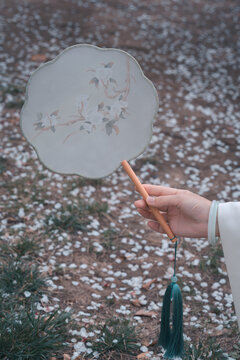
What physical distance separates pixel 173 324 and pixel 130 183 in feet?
6.74

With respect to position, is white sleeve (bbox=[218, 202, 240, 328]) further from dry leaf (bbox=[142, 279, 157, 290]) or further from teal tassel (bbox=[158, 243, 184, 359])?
dry leaf (bbox=[142, 279, 157, 290])

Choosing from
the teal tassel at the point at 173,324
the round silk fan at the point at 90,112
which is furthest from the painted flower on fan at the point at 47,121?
the teal tassel at the point at 173,324

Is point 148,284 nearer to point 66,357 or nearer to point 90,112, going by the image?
point 66,357

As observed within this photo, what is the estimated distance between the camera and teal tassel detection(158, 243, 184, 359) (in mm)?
2105

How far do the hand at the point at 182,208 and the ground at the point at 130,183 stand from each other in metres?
0.79

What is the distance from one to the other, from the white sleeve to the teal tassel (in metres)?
0.31

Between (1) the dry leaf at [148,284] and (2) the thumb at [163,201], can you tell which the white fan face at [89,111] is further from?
(1) the dry leaf at [148,284]

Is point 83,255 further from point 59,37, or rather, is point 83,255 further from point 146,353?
point 59,37

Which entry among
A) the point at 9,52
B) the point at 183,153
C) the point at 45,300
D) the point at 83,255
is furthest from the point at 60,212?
the point at 9,52

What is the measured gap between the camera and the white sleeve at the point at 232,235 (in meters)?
1.87

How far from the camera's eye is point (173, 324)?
215cm

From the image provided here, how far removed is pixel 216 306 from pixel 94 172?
4.22 ft

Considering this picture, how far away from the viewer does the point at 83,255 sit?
Answer: 3.08 metres

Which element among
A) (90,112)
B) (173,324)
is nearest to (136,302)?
(173,324)
